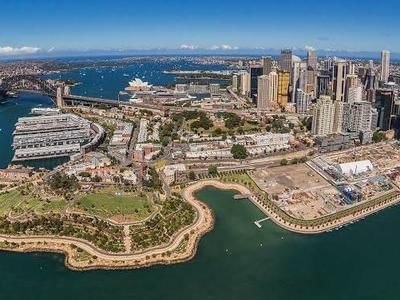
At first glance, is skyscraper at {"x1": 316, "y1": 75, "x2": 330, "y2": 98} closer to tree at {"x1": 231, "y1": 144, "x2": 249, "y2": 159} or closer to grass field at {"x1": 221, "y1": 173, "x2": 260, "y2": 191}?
tree at {"x1": 231, "y1": 144, "x2": 249, "y2": 159}

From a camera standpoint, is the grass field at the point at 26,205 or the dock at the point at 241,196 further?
the dock at the point at 241,196

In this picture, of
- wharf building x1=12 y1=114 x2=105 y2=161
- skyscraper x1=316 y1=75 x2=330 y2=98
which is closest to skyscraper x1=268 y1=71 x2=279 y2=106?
skyscraper x1=316 y1=75 x2=330 y2=98

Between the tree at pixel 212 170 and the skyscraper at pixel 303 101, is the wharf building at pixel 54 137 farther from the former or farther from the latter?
the skyscraper at pixel 303 101

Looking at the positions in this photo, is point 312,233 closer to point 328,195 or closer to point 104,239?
point 328,195

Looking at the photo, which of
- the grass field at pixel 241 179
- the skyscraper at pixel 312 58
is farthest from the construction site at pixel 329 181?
the skyscraper at pixel 312 58

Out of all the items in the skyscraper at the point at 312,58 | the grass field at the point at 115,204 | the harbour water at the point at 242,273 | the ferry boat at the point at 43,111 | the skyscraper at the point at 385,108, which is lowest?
the harbour water at the point at 242,273

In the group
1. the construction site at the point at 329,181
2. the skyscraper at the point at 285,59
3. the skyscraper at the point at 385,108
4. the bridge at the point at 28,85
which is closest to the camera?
the construction site at the point at 329,181
